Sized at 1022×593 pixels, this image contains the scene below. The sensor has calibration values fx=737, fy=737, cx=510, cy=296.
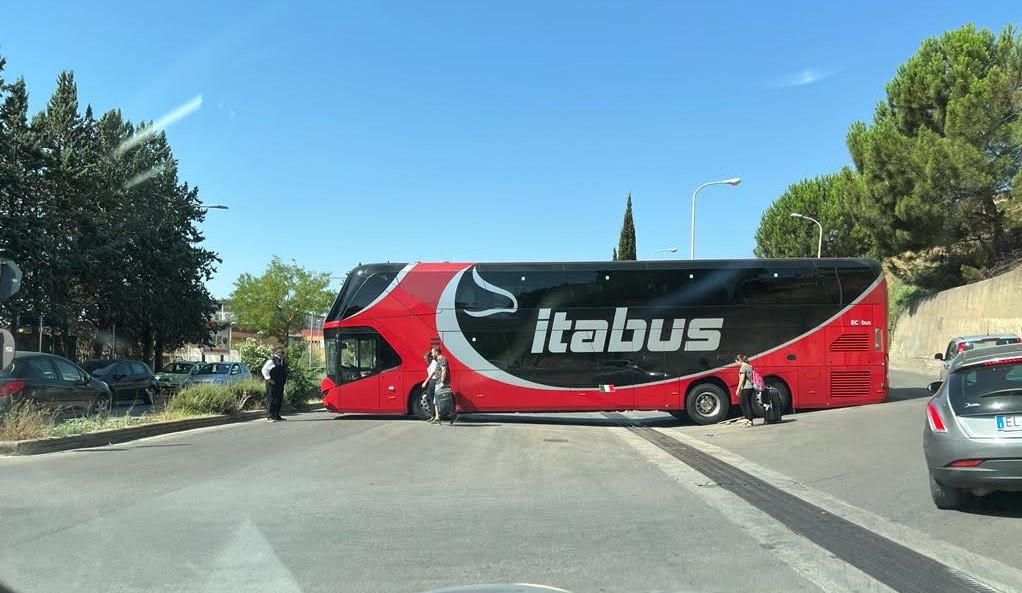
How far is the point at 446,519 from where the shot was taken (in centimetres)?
711

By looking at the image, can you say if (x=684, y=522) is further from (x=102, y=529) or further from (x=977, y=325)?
(x=977, y=325)

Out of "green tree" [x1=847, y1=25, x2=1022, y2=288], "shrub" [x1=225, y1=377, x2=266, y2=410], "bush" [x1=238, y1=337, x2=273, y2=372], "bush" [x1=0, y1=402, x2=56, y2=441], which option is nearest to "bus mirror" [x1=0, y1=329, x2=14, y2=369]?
"bush" [x1=0, y1=402, x2=56, y2=441]

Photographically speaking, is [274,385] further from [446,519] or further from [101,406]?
[446,519]

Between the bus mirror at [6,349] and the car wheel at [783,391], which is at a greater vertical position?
the bus mirror at [6,349]

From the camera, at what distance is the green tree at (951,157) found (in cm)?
3200

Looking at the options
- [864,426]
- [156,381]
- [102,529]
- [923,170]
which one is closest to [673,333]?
[864,426]

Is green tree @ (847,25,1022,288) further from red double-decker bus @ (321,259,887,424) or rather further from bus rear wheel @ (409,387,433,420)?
bus rear wheel @ (409,387,433,420)

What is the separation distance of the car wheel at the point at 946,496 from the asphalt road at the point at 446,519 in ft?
0.59

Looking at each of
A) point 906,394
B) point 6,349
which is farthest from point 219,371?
point 906,394

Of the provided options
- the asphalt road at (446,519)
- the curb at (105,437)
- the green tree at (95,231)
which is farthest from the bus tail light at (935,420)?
the green tree at (95,231)

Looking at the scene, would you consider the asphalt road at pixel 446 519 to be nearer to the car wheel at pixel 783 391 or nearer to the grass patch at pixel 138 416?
the grass patch at pixel 138 416

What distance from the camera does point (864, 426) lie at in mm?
14703

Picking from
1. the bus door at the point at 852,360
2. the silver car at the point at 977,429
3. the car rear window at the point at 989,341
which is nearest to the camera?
the silver car at the point at 977,429

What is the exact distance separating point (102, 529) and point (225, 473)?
3167mm
